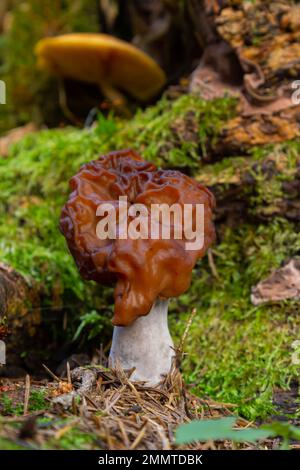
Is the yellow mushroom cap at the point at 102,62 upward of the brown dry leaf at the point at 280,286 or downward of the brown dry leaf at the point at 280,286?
upward

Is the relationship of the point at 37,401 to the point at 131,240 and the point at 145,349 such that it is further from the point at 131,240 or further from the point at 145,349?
the point at 131,240

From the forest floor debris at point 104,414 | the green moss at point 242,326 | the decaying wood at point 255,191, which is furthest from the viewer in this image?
the decaying wood at point 255,191

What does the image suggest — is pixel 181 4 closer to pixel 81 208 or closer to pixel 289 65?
pixel 289 65

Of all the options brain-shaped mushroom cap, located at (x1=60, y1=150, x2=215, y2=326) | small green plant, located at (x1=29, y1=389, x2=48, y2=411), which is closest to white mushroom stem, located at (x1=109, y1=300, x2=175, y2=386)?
brain-shaped mushroom cap, located at (x1=60, y1=150, x2=215, y2=326)

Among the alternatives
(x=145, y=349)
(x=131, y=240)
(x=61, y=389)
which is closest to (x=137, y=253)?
(x=131, y=240)

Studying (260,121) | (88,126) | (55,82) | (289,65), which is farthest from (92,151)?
(55,82)

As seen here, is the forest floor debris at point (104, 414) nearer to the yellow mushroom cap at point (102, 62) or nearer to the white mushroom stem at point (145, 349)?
the white mushroom stem at point (145, 349)

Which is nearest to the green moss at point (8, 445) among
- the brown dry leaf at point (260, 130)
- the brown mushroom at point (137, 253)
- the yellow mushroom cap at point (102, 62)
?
the brown mushroom at point (137, 253)
